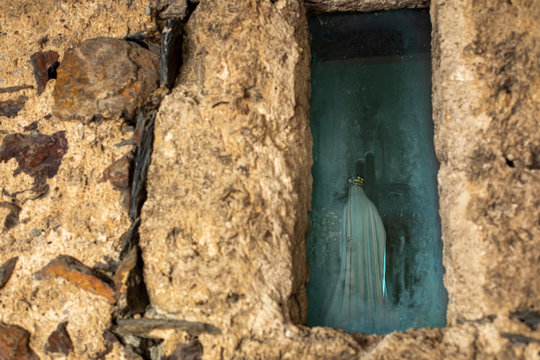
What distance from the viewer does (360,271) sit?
168cm

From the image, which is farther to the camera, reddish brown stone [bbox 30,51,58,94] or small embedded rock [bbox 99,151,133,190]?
reddish brown stone [bbox 30,51,58,94]

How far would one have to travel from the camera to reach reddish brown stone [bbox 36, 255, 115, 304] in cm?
147

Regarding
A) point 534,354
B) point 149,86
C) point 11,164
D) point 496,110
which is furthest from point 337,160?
point 11,164

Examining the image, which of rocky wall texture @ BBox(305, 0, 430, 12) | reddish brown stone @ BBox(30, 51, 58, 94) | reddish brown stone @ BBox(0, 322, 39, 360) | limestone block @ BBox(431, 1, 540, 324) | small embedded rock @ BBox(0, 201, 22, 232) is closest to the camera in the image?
limestone block @ BBox(431, 1, 540, 324)

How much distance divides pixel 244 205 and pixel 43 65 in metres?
0.94

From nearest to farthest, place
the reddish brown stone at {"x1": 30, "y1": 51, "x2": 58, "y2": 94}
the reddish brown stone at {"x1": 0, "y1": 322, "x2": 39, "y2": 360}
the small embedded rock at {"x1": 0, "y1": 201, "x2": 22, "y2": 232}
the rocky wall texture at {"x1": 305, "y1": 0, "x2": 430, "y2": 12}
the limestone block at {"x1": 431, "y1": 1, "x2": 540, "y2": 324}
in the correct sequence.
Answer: the limestone block at {"x1": 431, "y1": 1, "x2": 540, "y2": 324}, the reddish brown stone at {"x1": 0, "y1": 322, "x2": 39, "y2": 360}, the small embedded rock at {"x1": 0, "y1": 201, "x2": 22, "y2": 232}, the reddish brown stone at {"x1": 30, "y1": 51, "x2": 58, "y2": 94}, the rocky wall texture at {"x1": 305, "y1": 0, "x2": 430, "y2": 12}

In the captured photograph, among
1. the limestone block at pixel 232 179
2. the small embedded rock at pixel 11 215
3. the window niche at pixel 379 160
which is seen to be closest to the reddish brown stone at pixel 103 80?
the limestone block at pixel 232 179

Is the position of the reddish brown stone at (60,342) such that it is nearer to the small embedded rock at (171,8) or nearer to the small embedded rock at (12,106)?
the small embedded rock at (12,106)

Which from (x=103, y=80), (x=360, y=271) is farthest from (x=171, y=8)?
(x=360, y=271)

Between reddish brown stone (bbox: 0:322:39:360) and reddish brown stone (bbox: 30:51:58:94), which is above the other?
reddish brown stone (bbox: 30:51:58:94)

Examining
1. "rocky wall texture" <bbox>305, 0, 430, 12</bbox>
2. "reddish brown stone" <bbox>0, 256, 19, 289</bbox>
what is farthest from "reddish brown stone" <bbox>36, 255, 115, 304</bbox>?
"rocky wall texture" <bbox>305, 0, 430, 12</bbox>

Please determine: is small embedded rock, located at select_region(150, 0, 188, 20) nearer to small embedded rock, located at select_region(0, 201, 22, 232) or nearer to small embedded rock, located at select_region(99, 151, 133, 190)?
small embedded rock, located at select_region(99, 151, 133, 190)

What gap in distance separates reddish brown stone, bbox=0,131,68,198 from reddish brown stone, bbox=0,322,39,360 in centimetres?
45

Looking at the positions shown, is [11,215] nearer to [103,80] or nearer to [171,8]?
[103,80]
